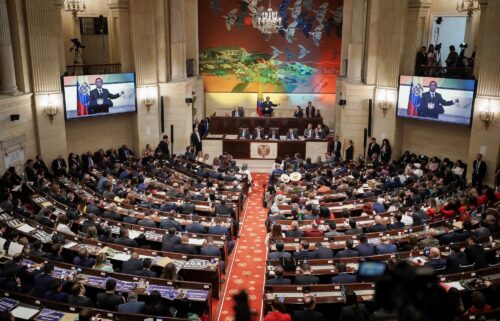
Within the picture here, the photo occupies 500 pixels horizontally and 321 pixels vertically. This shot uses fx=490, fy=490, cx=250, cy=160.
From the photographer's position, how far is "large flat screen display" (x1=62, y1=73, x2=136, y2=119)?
60.1 ft

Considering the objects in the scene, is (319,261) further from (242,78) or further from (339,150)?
(242,78)

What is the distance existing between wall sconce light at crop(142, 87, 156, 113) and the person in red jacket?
598 inches

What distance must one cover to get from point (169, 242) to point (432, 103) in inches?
484

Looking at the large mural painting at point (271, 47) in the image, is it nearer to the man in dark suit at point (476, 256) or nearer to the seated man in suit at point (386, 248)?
the seated man in suit at point (386, 248)

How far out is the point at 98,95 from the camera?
19312 millimetres

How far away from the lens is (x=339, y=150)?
70.3 ft

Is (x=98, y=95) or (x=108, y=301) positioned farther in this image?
(x=98, y=95)

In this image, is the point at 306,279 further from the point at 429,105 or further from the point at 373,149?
the point at 373,149

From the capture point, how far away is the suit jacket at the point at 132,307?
768 centimetres

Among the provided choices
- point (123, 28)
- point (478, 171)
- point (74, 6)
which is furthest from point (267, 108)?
point (478, 171)

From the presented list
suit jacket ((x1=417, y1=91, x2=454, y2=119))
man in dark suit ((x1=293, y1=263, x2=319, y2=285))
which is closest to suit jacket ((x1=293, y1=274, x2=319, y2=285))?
man in dark suit ((x1=293, y1=263, x2=319, y2=285))

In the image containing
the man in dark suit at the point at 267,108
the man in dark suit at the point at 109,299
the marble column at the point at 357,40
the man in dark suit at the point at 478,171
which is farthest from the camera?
the man in dark suit at the point at 267,108

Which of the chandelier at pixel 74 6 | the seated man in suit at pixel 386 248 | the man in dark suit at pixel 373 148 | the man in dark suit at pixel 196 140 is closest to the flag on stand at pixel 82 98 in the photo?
the chandelier at pixel 74 6

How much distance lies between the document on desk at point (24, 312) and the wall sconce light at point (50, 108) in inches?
435
